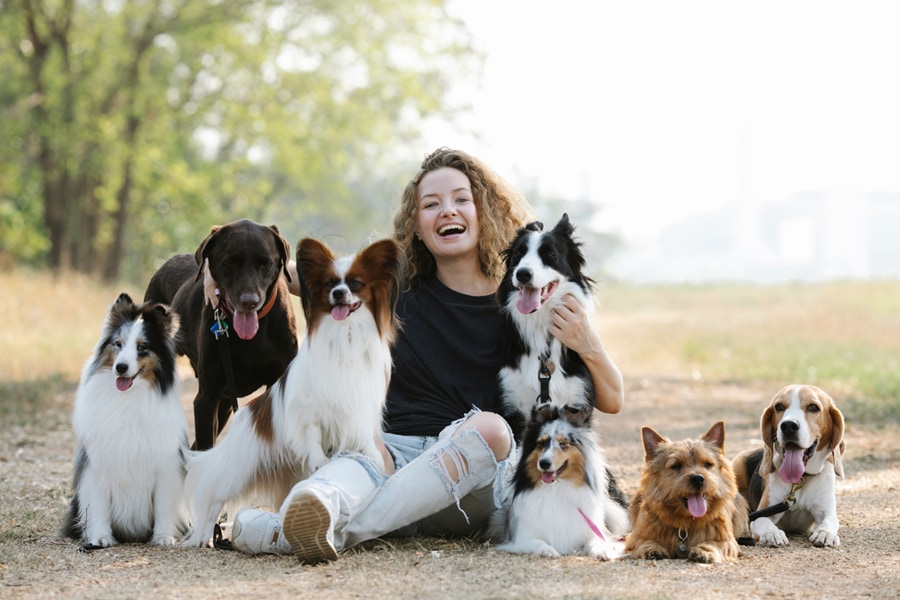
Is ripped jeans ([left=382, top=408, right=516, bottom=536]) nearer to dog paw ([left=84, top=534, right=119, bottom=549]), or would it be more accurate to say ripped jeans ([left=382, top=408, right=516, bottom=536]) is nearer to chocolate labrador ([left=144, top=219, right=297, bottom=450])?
chocolate labrador ([left=144, top=219, right=297, bottom=450])

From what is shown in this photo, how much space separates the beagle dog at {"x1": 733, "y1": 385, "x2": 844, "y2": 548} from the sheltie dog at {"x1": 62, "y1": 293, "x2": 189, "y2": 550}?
9.21 ft

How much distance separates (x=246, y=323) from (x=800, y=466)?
2.80 metres

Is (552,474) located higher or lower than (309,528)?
higher

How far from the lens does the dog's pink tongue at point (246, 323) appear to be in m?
5.09

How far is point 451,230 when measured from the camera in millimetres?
5176

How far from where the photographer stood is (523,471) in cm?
445

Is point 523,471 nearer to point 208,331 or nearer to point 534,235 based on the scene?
point 534,235

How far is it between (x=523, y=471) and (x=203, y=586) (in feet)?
4.78

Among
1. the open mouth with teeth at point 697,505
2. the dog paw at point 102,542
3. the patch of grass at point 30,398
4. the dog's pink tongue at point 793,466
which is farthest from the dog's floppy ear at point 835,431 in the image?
the patch of grass at point 30,398

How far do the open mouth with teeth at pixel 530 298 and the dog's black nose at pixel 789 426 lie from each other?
126 cm

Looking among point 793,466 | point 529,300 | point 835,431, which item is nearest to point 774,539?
point 793,466

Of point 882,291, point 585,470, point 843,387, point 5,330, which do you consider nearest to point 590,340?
point 585,470

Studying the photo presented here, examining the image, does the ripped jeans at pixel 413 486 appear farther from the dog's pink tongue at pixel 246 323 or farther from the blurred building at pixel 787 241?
the blurred building at pixel 787 241

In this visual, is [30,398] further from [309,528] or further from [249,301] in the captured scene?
[309,528]
